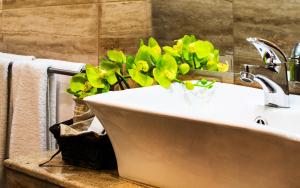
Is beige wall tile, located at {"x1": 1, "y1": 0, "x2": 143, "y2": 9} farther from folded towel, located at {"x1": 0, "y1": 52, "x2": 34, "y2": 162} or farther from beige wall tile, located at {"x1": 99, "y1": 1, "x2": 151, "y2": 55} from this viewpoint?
folded towel, located at {"x1": 0, "y1": 52, "x2": 34, "y2": 162}

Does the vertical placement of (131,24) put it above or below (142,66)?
above

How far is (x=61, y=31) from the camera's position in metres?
1.57

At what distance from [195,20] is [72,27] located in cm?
54

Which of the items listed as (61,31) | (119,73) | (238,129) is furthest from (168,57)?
(61,31)

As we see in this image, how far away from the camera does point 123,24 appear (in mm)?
1356

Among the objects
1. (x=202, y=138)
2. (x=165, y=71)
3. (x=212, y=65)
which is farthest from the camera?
(x=212, y=65)

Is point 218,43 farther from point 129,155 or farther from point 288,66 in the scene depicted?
point 129,155

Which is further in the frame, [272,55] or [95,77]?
[95,77]

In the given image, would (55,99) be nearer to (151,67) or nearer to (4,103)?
(4,103)

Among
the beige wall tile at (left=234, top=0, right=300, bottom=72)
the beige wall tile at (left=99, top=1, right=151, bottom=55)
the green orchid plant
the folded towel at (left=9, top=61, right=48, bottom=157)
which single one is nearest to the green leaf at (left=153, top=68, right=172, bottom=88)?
the green orchid plant

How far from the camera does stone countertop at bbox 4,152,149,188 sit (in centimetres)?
86

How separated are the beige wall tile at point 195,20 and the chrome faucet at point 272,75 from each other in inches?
7.8

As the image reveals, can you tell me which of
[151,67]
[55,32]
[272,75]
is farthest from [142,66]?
[55,32]

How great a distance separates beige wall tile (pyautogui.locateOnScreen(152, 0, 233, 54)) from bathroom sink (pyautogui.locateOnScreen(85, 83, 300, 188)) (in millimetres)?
206
